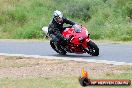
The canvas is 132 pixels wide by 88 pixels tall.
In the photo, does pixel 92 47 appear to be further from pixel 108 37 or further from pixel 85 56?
pixel 108 37

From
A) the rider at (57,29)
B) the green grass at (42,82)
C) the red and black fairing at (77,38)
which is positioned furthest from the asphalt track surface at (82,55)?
the green grass at (42,82)

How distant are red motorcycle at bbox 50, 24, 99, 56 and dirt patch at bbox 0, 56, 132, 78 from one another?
1293 mm

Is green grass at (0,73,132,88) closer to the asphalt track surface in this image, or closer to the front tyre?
the asphalt track surface

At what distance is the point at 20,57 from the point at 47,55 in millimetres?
1143

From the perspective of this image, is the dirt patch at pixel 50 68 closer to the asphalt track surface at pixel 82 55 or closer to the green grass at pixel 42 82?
the green grass at pixel 42 82

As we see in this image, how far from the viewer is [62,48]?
18.8 meters

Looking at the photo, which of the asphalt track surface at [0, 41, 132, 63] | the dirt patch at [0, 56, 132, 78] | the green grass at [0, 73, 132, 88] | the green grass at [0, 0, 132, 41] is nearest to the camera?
the green grass at [0, 73, 132, 88]

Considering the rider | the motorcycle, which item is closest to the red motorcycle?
the motorcycle

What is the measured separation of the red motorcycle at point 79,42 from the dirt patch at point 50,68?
1.29 m

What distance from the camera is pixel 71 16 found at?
36562 millimetres

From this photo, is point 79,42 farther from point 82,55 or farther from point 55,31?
point 55,31

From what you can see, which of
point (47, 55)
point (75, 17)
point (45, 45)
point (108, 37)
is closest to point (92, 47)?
point (47, 55)

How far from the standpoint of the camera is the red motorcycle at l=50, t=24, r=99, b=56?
1822 centimetres

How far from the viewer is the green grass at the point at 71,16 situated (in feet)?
97.6
